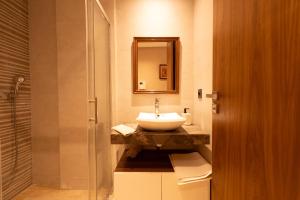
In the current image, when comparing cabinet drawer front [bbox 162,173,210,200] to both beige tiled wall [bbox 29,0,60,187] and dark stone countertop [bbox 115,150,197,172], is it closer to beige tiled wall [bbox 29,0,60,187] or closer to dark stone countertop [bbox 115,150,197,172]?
dark stone countertop [bbox 115,150,197,172]

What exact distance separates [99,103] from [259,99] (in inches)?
51.5

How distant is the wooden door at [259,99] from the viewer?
610 millimetres

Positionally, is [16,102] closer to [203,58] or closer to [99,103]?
[99,103]

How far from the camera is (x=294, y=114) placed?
0.60 metres

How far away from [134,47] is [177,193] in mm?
1488

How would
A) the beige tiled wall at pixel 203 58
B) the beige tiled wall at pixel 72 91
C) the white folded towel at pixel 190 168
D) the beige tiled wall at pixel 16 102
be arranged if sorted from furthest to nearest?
the beige tiled wall at pixel 72 91 < the beige tiled wall at pixel 16 102 < the beige tiled wall at pixel 203 58 < the white folded towel at pixel 190 168

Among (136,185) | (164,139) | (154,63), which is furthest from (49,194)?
(154,63)

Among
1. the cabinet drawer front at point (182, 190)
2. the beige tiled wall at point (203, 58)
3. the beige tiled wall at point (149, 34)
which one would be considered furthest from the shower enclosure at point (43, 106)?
the beige tiled wall at point (203, 58)

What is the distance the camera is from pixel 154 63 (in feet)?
7.42

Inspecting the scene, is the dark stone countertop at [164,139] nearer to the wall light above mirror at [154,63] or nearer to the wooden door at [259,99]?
the wooden door at [259,99]

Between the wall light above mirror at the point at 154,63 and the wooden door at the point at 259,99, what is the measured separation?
44.9 inches

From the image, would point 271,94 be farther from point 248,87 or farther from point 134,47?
point 134,47

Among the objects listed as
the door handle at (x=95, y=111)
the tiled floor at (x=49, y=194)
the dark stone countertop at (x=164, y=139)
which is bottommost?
the tiled floor at (x=49, y=194)

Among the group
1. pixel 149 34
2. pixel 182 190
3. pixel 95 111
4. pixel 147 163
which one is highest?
pixel 149 34
